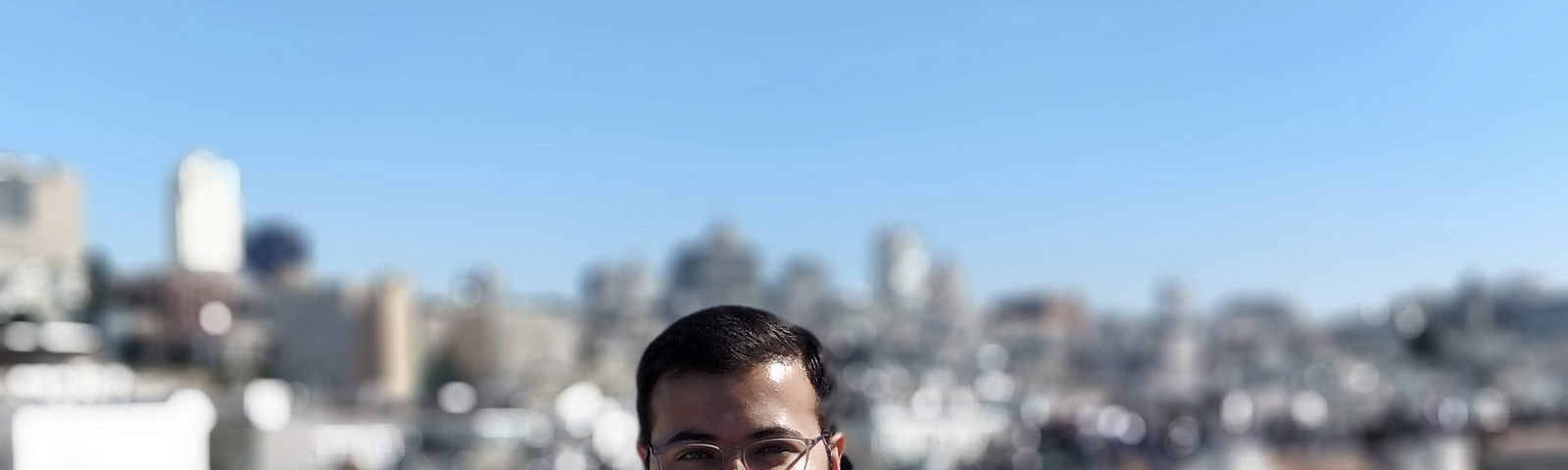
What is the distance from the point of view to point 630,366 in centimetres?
8950

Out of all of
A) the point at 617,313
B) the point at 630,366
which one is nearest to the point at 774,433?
the point at 630,366

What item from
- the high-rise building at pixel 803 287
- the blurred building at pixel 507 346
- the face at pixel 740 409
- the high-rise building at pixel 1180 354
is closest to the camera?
the face at pixel 740 409

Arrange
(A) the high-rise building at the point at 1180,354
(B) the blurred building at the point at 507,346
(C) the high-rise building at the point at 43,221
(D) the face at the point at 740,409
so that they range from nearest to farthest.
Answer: (D) the face at the point at 740,409 < (C) the high-rise building at the point at 43,221 < (B) the blurred building at the point at 507,346 < (A) the high-rise building at the point at 1180,354

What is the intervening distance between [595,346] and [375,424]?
58794 mm

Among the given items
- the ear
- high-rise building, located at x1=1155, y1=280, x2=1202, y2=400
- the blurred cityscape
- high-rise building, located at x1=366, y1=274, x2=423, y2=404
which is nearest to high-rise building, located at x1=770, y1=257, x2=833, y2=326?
the blurred cityscape

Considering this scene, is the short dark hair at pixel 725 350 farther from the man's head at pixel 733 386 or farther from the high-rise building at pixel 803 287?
the high-rise building at pixel 803 287

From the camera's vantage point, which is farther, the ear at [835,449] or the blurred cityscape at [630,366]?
the blurred cityscape at [630,366]

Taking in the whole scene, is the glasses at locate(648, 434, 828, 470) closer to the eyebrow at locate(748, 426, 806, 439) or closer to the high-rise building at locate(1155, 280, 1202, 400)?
the eyebrow at locate(748, 426, 806, 439)

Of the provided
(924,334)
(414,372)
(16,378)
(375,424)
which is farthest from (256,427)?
(924,334)

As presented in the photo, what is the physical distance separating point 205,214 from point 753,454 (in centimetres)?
11440

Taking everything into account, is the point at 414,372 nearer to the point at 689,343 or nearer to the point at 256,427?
the point at 256,427

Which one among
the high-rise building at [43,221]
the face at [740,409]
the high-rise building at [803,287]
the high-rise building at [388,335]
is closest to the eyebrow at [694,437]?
the face at [740,409]

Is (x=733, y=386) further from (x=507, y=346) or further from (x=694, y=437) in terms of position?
(x=507, y=346)

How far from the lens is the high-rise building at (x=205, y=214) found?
106938 millimetres
